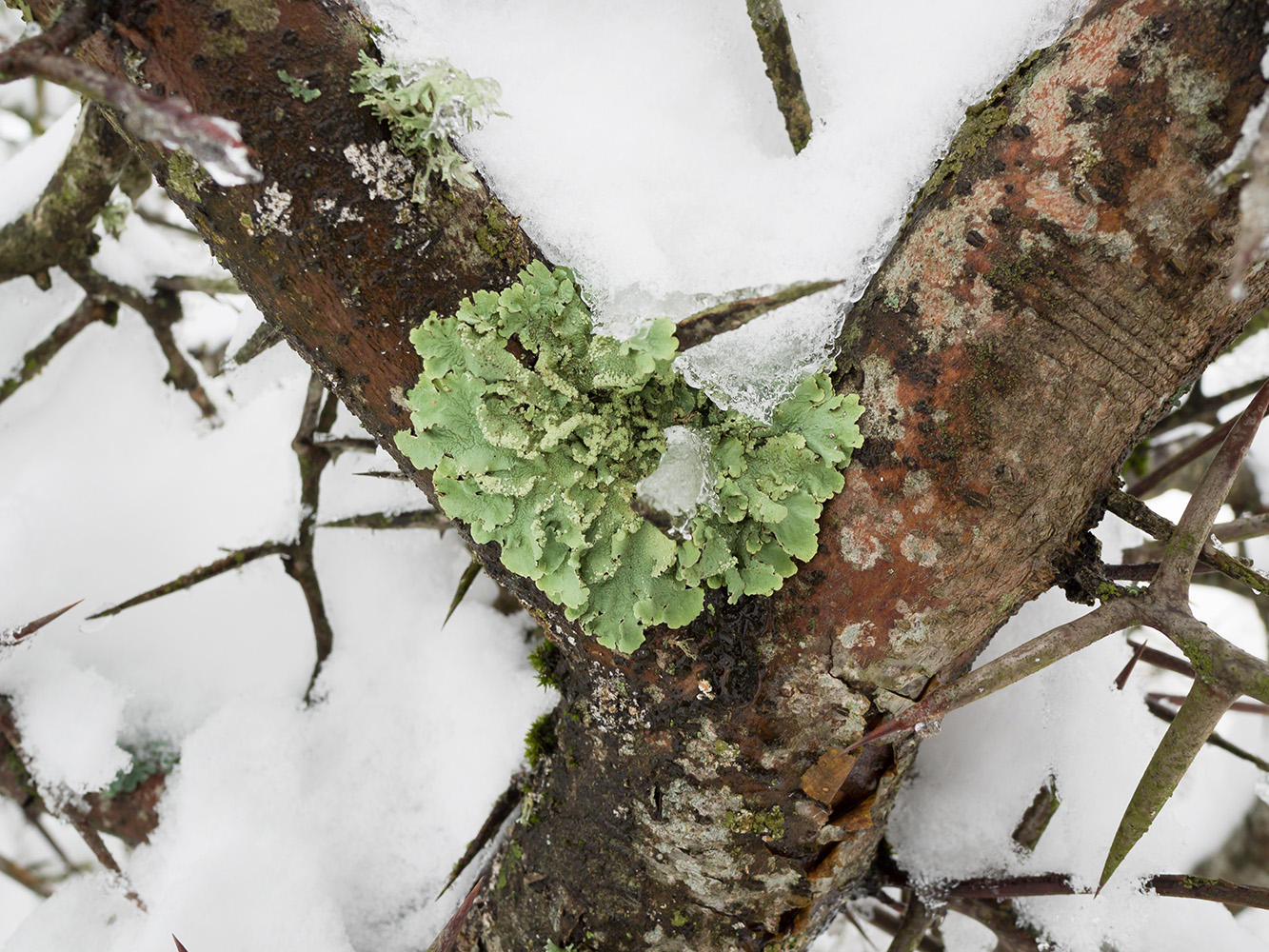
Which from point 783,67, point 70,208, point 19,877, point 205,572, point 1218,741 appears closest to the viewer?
point 783,67

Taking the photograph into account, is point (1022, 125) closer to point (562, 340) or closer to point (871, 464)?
point (871, 464)

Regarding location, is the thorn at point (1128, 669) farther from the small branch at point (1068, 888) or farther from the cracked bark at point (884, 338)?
the cracked bark at point (884, 338)

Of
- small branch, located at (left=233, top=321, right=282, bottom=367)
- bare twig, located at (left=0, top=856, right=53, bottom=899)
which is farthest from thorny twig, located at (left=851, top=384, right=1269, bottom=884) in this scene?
bare twig, located at (left=0, top=856, right=53, bottom=899)

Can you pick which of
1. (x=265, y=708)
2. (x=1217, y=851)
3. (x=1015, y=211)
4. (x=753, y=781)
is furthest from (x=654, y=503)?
(x=1217, y=851)

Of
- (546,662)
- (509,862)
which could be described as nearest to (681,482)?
(546,662)

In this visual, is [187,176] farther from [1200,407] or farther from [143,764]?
[1200,407]

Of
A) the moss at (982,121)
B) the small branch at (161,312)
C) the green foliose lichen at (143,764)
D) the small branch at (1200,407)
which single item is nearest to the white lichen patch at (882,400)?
the moss at (982,121)
